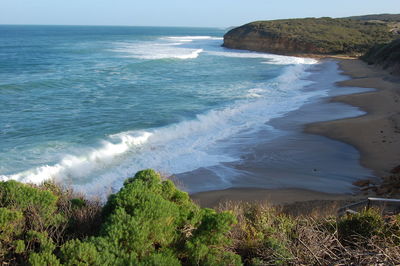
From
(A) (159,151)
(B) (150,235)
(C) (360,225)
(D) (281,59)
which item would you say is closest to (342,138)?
(A) (159,151)

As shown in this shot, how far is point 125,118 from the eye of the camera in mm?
19328

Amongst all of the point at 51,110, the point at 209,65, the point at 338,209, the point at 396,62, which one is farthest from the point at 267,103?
the point at 209,65

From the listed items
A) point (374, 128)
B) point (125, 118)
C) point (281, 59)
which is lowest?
point (125, 118)

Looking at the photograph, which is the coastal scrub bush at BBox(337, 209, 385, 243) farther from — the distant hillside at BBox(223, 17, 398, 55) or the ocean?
the distant hillside at BBox(223, 17, 398, 55)

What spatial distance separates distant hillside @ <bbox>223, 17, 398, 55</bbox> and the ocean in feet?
93.9

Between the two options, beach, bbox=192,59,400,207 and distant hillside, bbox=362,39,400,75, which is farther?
distant hillside, bbox=362,39,400,75

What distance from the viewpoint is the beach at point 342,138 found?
10.4 metres

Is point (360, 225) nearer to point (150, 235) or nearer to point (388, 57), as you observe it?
point (150, 235)

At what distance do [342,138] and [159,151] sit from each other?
747cm

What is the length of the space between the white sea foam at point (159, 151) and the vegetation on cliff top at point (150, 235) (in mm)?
5766

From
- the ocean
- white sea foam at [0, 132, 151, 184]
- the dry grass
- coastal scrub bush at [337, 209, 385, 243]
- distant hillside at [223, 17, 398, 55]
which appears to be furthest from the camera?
distant hillside at [223, 17, 398, 55]

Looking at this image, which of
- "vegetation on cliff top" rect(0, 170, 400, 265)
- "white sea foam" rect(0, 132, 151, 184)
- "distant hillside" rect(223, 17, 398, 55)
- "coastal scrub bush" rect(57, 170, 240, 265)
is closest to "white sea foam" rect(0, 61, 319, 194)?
"white sea foam" rect(0, 132, 151, 184)

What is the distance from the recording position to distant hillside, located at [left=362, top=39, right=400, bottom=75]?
33.8m

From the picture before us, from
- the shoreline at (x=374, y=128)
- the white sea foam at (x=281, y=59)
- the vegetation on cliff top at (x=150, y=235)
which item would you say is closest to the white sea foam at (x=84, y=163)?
the vegetation on cliff top at (x=150, y=235)
